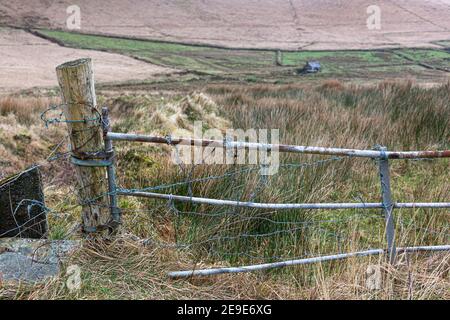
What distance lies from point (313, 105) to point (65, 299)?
6216mm

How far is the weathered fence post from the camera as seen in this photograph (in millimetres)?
2148

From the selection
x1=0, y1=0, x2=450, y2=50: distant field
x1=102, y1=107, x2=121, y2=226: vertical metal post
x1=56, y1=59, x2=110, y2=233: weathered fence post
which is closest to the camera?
x1=56, y1=59, x2=110, y2=233: weathered fence post

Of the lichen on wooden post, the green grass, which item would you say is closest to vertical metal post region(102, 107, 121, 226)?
the lichen on wooden post

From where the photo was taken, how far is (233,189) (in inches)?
125

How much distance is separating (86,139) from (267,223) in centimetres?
135

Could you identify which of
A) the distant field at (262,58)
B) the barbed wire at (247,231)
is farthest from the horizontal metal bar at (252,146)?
the distant field at (262,58)

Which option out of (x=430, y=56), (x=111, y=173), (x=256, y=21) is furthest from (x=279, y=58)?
(x=111, y=173)

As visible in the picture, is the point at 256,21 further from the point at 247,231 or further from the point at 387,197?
the point at 387,197

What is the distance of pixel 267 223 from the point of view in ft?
9.77

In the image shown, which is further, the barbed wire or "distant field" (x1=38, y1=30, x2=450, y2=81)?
"distant field" (x1=38, y1=30, x2=450, y2=81)

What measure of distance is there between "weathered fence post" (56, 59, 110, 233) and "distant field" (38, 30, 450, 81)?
775 inches

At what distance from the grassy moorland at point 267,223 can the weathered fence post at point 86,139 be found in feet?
0.66

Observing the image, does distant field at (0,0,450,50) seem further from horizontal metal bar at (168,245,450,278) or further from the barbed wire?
horizontal metal bar at (168,245,450,278)
